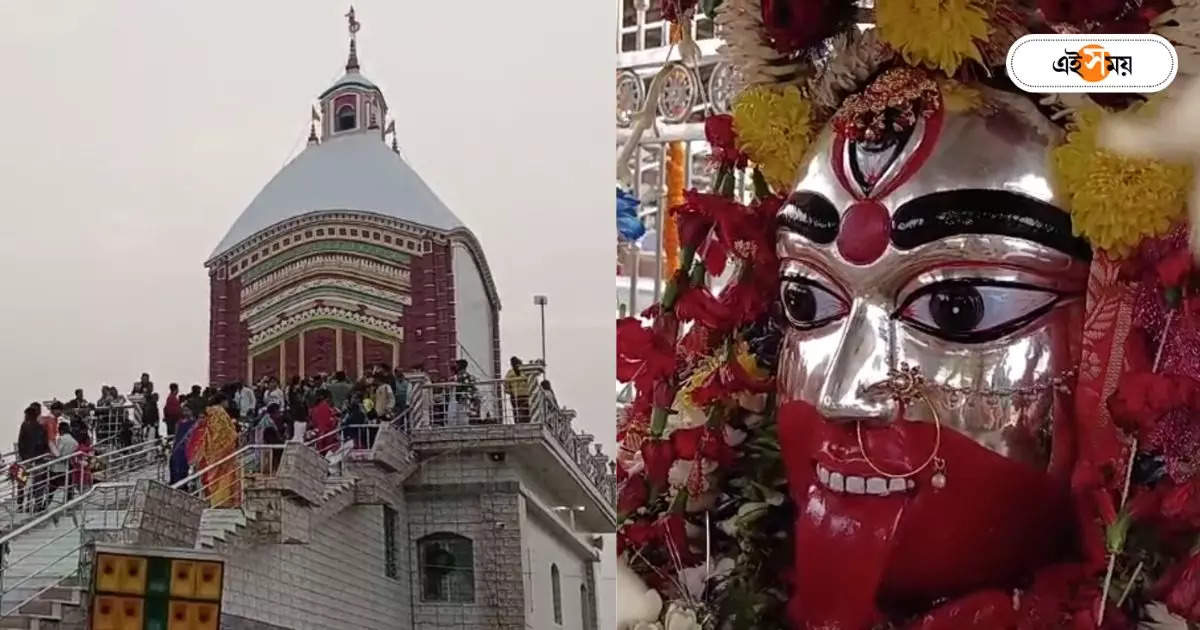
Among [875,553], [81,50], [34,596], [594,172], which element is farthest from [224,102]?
[875,553]

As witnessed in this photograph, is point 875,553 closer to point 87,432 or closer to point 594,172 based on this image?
point 594,172

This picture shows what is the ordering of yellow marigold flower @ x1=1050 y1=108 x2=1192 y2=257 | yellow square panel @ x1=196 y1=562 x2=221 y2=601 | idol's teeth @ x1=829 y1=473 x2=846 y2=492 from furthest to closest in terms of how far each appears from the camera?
yellow square panel @ x1=196 y1=562 x2=221 y2=601
idol's teeth @ x1=829 y1=473 x2=846 y2=492
yellow marigold flower @ x1=1050 y1=108 x2=1192 y2=257

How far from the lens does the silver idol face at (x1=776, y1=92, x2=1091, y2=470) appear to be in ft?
3.60

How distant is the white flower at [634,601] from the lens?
1.28 metres

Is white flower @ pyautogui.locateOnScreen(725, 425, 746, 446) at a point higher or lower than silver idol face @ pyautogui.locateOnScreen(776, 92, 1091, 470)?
lower

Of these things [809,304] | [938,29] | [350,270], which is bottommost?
[809,304]

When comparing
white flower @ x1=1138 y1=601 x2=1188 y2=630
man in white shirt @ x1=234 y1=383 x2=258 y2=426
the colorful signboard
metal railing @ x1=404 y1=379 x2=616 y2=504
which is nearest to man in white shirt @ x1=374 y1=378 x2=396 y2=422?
metal railing @ x1=404 y1=379 x2=616 y2=504

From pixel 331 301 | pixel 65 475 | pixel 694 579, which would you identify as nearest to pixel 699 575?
pixel 694 579

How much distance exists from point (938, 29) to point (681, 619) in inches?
25.1

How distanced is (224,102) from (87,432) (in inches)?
16.7

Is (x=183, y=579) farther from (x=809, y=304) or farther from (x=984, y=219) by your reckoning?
(x=984, y=219)

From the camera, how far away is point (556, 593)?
1.40 metres

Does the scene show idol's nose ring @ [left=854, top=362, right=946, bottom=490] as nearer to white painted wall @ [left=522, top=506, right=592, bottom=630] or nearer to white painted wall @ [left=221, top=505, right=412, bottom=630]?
white painted wall @ [left=522, top=506, right=592, bottom=630]

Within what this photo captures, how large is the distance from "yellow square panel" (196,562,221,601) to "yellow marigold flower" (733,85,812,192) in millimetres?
755
